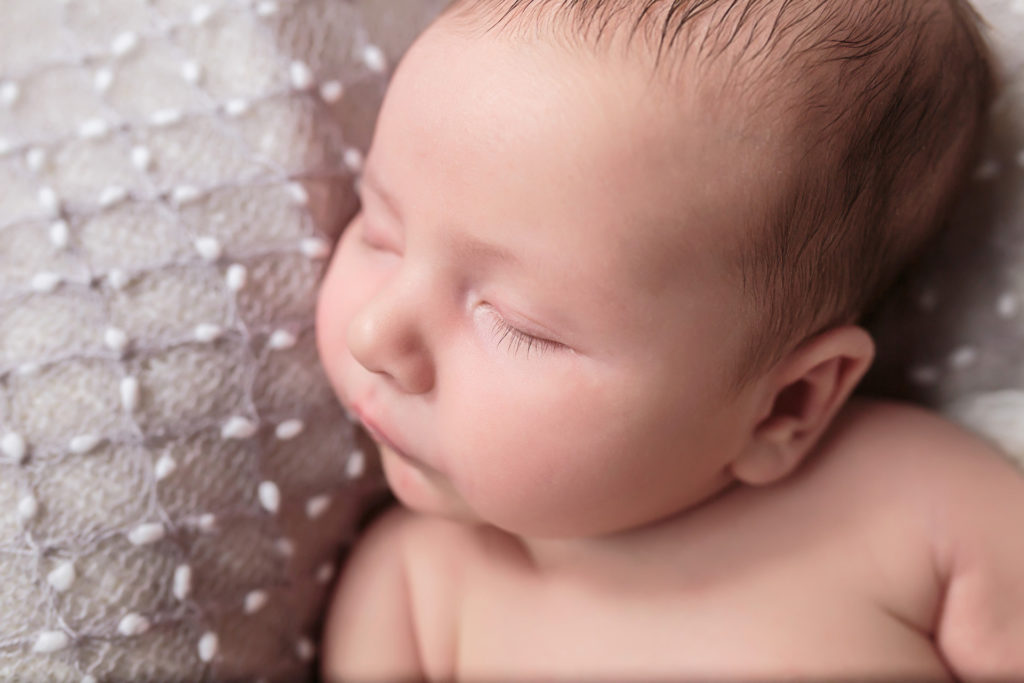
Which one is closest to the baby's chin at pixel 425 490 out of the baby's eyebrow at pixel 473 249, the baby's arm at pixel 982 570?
the baby's eyebrow at pixel 473 249

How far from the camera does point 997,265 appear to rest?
1.16 m

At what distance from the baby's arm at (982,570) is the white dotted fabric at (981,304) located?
0.09 m

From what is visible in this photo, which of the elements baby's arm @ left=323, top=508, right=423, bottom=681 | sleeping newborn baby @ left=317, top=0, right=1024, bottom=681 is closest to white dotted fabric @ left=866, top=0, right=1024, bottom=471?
sleeping newborn baby @ left=317, top=0, right=1024, bottom=681

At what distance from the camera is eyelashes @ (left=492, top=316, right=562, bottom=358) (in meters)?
0.89

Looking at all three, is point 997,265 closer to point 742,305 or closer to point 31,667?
point 742,305

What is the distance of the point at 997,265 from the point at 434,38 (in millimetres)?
712

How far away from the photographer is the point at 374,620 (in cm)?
117

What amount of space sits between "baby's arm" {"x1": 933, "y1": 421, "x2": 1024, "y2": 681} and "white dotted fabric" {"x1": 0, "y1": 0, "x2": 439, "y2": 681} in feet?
2.15

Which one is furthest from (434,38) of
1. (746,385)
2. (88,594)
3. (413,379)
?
(88,594)

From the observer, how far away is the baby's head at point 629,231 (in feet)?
2.73

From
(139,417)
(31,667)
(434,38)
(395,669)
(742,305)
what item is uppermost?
(434,38)

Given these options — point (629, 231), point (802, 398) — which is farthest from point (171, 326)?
point (802, 398)

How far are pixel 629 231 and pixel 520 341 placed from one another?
143mm

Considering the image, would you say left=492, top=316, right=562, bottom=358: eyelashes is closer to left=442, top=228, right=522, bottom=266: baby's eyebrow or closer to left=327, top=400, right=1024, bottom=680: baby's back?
left=442, top=228, right=522, bottom=266: baby's eyebrow
